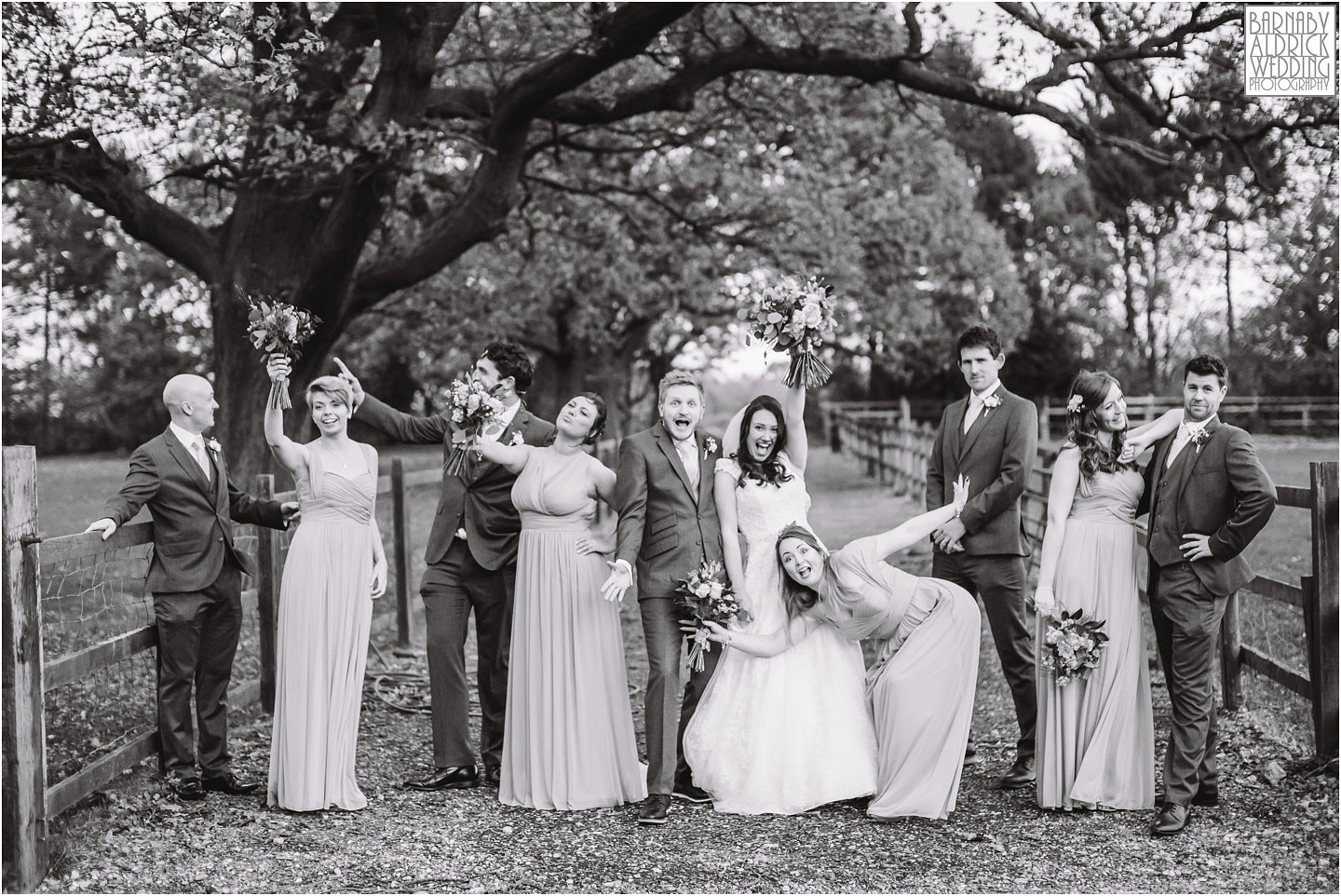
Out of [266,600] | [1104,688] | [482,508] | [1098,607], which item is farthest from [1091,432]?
[266,600]

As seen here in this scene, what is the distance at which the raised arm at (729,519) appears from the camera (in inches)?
223

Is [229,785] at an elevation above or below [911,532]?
below

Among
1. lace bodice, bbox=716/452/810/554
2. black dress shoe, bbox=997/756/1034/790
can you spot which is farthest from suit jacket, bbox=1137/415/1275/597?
lace bodice, bbox=716/452/810/554

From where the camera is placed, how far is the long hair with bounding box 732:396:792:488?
5672mm

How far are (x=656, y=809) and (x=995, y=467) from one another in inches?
96.4

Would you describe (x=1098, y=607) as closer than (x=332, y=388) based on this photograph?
Yes

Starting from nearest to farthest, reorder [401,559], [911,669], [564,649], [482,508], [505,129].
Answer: [911,669]
[564,649]
[482,508]
[401,559]
[505,129]

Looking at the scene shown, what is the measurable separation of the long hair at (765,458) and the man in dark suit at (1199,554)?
1.79 metres

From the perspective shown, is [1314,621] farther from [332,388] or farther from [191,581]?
[191,581]

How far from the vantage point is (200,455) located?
226 inches

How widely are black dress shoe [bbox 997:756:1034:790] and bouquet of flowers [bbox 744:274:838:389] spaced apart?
2.19 metres

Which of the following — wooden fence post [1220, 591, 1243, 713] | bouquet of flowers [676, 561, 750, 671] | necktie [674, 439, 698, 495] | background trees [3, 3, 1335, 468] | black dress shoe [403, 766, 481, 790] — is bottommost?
black dress shoe [403, 766, 481, 790]

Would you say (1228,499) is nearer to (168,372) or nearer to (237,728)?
(237,728)

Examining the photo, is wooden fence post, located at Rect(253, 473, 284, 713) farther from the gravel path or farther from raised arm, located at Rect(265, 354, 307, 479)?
raised arm, located at Rect(265, 354, 307, 479)
